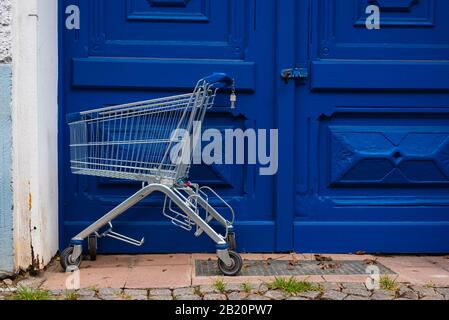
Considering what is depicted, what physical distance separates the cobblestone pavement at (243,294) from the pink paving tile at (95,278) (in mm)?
115

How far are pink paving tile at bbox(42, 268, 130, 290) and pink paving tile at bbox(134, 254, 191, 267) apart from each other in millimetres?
194

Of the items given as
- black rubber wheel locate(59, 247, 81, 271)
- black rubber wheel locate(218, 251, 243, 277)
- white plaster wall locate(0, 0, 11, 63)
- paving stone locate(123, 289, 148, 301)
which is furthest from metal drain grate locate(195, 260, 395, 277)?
white plaster wall locate(0, 0, 11, 63)

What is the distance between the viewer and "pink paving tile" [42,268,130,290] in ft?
12.1

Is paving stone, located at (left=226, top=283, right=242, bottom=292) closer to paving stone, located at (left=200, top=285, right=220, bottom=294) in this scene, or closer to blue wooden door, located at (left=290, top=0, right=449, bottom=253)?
paving stone, located at (left=200, top=285, right=220, bottom=294)

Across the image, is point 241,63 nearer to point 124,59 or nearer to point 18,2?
point 124,59

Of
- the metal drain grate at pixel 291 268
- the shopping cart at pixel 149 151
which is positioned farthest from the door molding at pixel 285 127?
the shopping cart at pixel 149 151

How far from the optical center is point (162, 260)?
14.0ft

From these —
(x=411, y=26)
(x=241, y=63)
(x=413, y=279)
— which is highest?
(x=411, y=26)

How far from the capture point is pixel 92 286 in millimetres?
3656

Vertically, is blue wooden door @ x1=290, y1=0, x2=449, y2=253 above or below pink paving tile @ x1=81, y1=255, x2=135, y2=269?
above

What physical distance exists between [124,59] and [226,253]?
5.11 ft
